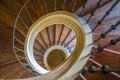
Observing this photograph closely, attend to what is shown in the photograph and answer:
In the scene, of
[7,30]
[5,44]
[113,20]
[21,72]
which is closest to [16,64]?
[21,72]

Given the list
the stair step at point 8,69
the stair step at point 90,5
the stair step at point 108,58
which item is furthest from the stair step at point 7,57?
the stair step at point 108,58

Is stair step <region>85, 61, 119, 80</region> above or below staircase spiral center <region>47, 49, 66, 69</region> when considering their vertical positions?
below

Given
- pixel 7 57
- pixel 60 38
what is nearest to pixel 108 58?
pixel 7 57

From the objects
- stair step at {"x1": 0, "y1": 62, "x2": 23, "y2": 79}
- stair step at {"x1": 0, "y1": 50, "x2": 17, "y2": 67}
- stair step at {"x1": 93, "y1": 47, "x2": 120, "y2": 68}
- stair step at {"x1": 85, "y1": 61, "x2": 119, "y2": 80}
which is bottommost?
stair step at {"x1": 85, "y1": 61, "x2": 119, "y2": 80}

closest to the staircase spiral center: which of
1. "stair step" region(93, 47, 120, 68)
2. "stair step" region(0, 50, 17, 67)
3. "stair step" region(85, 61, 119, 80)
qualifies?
"stair step" region(0, 50, 17, 67)

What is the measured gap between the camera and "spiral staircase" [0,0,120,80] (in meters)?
2.22

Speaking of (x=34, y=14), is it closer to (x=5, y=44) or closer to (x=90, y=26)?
(x=5, y=44)

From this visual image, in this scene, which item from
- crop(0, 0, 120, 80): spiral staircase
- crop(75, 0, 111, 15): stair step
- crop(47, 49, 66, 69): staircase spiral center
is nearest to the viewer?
crop(0, 0, 120, 80): spiral staircase

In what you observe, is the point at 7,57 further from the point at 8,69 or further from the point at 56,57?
→ the point at 56,57

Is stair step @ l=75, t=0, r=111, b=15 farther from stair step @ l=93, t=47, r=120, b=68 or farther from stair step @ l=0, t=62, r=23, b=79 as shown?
stair step @ l=0, t=62, r=23, b=79

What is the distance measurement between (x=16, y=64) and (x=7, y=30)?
0.83m

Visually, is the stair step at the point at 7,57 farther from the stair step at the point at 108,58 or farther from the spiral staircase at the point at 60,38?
the stair step at the point at 108,58

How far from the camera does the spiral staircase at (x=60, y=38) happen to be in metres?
2.22

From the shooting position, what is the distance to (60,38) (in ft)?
17.0
